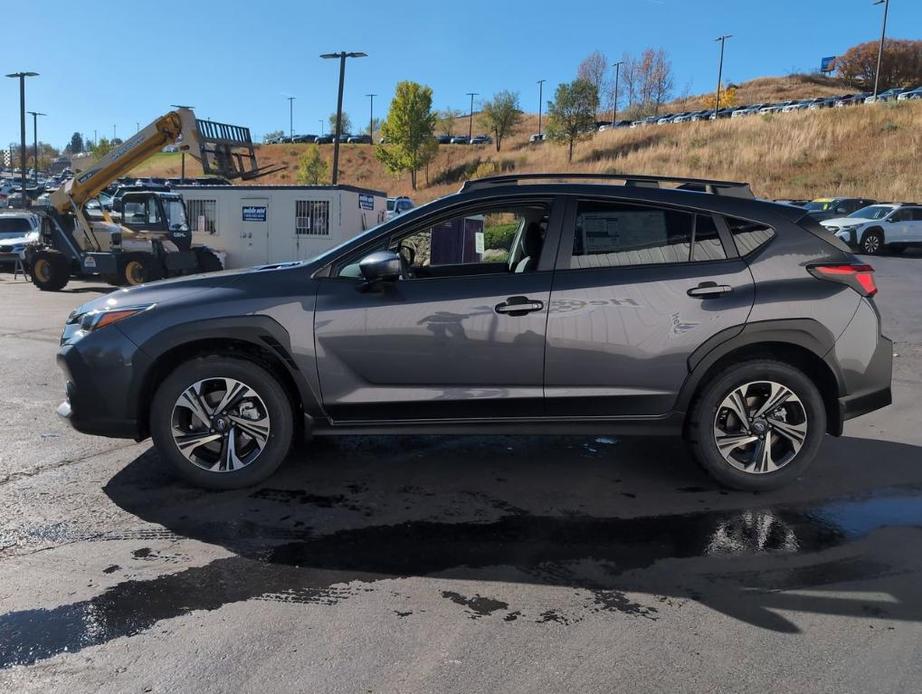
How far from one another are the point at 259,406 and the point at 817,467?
3.61 m

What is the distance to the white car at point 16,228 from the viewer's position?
21.3 metres

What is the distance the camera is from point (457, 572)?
337cm

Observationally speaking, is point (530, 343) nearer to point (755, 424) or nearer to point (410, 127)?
point (755, 424)

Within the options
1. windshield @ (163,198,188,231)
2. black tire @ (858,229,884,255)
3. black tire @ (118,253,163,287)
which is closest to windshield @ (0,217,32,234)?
windshield @ (163,198,188,231)

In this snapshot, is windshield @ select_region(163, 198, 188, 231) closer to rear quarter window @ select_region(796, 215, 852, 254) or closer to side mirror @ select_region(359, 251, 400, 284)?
side mirror @ select_region(359, 251, 400, 284)

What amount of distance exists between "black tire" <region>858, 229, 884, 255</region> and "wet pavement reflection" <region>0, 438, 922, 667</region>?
74.8ft

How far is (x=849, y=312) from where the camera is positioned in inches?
168

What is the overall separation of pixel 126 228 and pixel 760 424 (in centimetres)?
1651

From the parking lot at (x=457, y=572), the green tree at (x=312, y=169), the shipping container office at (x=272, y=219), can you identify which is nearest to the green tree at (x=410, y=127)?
the green tree at (x=312, y=169)

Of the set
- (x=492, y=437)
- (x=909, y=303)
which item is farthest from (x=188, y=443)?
(x=909, y=303)

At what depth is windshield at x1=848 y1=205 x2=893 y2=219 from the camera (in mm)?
24469

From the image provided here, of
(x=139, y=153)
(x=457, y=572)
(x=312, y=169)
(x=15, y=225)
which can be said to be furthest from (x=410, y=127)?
(x=457, y=572)

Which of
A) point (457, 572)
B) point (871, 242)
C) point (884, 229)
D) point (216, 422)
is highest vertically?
point (884, 229)

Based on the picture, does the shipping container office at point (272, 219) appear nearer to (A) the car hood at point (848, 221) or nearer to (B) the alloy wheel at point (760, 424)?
(A) the car hood at point (848, 221)
